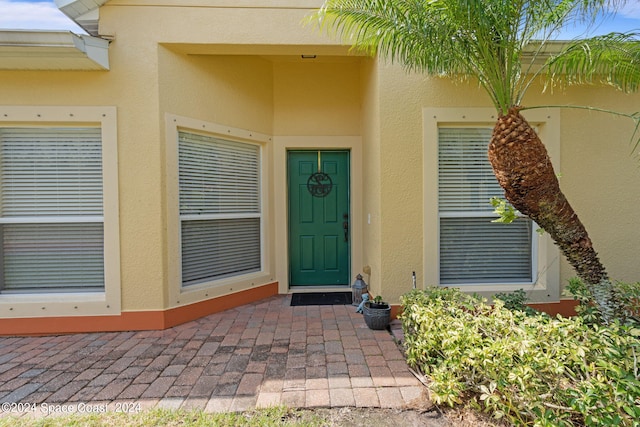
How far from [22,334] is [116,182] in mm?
2111

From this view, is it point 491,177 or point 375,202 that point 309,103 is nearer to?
point 375,202

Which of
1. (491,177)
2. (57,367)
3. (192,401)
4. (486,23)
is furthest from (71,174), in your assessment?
(491,177)

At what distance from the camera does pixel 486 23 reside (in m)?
2.60

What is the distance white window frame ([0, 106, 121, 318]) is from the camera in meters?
3.74

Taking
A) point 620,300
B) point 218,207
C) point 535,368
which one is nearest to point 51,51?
point 218,207

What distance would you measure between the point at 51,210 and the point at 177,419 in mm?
3165

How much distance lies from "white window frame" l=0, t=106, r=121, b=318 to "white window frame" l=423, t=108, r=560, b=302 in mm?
3814

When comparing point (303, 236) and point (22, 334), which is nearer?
point (22, 334)

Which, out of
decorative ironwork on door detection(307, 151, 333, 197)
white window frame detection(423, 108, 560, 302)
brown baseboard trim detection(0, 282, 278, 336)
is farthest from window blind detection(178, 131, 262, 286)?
white window frame detection(423, 108, 560, 302)

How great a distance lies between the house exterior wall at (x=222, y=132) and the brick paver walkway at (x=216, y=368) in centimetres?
49

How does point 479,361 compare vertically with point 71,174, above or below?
below

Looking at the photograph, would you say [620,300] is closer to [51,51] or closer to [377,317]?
[377,317]

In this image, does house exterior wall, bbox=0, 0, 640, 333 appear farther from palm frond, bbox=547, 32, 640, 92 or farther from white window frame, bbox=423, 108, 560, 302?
palm frond, bbox=547, 32, 640, 92

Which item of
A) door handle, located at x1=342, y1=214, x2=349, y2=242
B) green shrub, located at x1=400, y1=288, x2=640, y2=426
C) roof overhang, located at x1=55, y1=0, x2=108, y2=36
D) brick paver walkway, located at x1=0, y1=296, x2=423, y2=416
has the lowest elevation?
brick paver walkway, located at x1=0, y1=296, x2=423, y2=416
